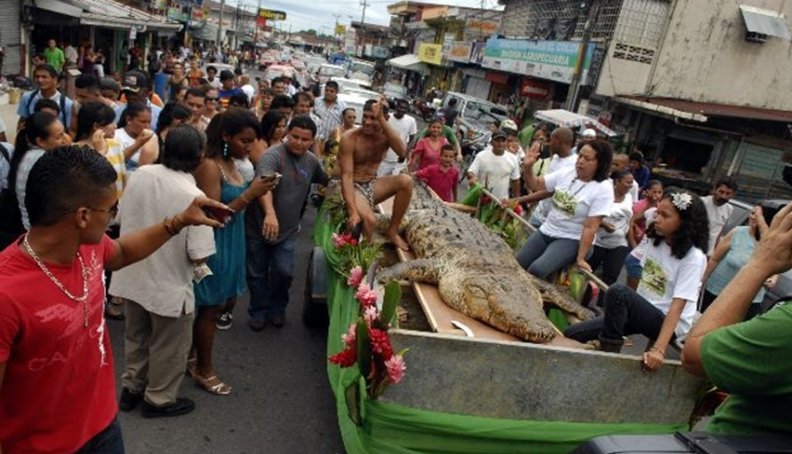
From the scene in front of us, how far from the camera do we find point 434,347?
2799 mm

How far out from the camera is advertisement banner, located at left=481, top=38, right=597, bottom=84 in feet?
61.9

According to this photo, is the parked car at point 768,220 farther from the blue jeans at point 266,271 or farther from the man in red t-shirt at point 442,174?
the blue jeans at point 266,271

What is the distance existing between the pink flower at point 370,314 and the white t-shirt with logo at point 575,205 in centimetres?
271

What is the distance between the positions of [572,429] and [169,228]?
85.5 inches

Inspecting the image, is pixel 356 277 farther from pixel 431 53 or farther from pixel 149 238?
pixel 431 53

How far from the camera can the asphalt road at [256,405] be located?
368cm

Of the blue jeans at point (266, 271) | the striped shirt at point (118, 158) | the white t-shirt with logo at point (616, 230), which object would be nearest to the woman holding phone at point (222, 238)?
the blue jeans at point (266, 271)

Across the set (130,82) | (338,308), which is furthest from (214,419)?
(130,82)

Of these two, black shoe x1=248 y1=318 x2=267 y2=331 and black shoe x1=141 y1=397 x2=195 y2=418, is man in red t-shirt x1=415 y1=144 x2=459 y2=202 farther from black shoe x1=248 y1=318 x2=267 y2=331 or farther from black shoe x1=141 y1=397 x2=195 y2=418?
black shoe x1=141 y1=397 x2=195 y2=418

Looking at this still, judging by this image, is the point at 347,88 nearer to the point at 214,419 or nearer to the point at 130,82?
the point at 130,82

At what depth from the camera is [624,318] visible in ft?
11.8

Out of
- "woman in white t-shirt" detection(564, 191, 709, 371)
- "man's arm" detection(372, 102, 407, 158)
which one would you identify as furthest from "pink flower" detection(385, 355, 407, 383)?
"man's arm" detection(372, 102, 407, 158)

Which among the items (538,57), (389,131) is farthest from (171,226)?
(538,57)

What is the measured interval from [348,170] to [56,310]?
3.65 meters
